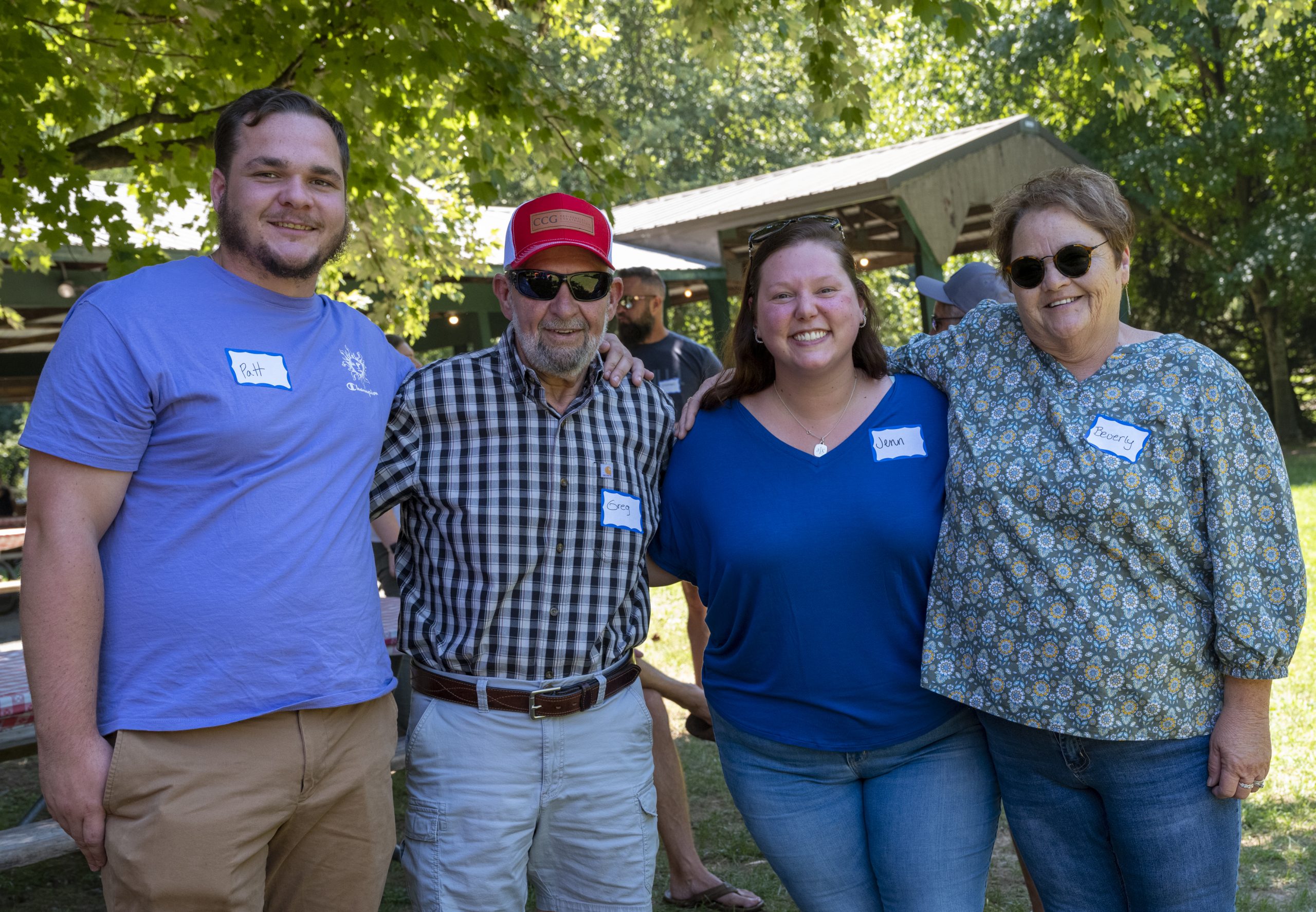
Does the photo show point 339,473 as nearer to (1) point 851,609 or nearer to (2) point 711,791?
(1) point 851,609

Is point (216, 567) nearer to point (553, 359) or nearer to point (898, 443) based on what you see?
point (553, 359)

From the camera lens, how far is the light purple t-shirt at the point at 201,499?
211 cm

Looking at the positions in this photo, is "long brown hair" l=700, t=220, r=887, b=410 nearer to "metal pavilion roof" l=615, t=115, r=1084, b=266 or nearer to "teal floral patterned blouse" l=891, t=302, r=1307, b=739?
"teal floral patterned blouse" l=891, t=302, r=1307, b=739

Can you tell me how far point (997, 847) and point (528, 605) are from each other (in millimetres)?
2996

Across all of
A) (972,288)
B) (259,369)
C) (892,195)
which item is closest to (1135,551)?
(259,369)

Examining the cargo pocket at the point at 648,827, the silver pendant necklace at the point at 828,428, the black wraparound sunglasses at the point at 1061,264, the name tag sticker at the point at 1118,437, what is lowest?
the cargo pocket at the point at 648,827

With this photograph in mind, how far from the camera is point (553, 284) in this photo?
8.78 ft

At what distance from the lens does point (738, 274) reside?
14.5m

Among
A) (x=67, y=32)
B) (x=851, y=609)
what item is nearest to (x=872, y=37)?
(x=67, y=32)

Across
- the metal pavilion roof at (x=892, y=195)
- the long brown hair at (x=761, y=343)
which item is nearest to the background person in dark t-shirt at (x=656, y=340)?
the long brown hair at (x=761, y=343)

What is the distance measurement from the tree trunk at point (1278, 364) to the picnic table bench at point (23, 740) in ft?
62.1

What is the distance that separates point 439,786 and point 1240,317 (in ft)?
74.0

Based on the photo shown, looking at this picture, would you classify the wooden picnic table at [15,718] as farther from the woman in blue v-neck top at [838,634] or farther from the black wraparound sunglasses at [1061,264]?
the black wraparound sunglasses at [1061,264]

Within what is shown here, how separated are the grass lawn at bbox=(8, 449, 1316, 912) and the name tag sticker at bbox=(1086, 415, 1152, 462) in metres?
2.54
